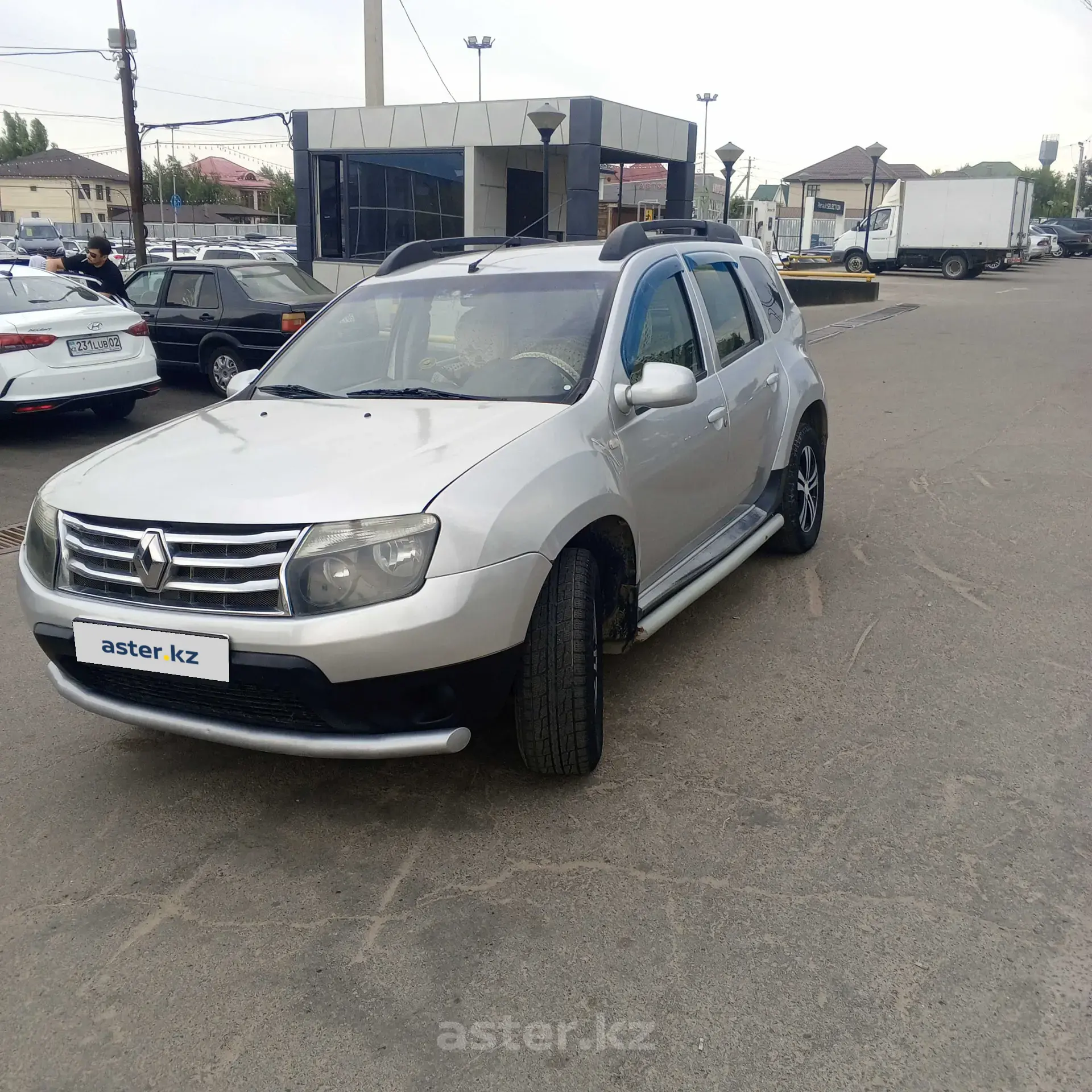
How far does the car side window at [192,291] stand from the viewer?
11.9 metres

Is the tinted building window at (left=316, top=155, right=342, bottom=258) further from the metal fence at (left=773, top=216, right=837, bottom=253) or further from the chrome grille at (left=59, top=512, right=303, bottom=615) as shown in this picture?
the metal fence at (left=773, top=216, right=837, bottom=253)

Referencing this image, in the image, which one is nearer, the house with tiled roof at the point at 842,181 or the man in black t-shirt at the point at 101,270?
the man in black t-shirt at the point at 101,270

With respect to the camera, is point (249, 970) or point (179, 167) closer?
point (249, 970)

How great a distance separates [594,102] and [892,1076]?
1822 centimetres

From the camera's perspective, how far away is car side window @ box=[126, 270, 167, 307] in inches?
488

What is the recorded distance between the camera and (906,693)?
422cm

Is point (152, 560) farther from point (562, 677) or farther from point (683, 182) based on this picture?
point (683, 182)

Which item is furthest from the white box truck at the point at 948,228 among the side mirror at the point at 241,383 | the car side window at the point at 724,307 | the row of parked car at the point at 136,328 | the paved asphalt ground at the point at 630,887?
the side mirror at the point at 241,383

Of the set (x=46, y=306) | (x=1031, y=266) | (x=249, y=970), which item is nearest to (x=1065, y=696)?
(x=249, y=970)

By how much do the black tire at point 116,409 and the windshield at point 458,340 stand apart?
573 centimetres

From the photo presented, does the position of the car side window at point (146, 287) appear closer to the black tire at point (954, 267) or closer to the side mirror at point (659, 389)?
the side mirror at point (659, 389)

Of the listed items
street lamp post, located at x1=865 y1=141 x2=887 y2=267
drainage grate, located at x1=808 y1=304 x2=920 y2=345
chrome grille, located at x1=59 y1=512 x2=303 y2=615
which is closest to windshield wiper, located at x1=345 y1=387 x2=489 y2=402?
chrome grille, located at x1=59 y1=512 x2=303 y2=615

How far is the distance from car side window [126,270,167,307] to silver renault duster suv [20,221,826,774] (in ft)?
28.8

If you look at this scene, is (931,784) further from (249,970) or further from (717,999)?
(249,970)
